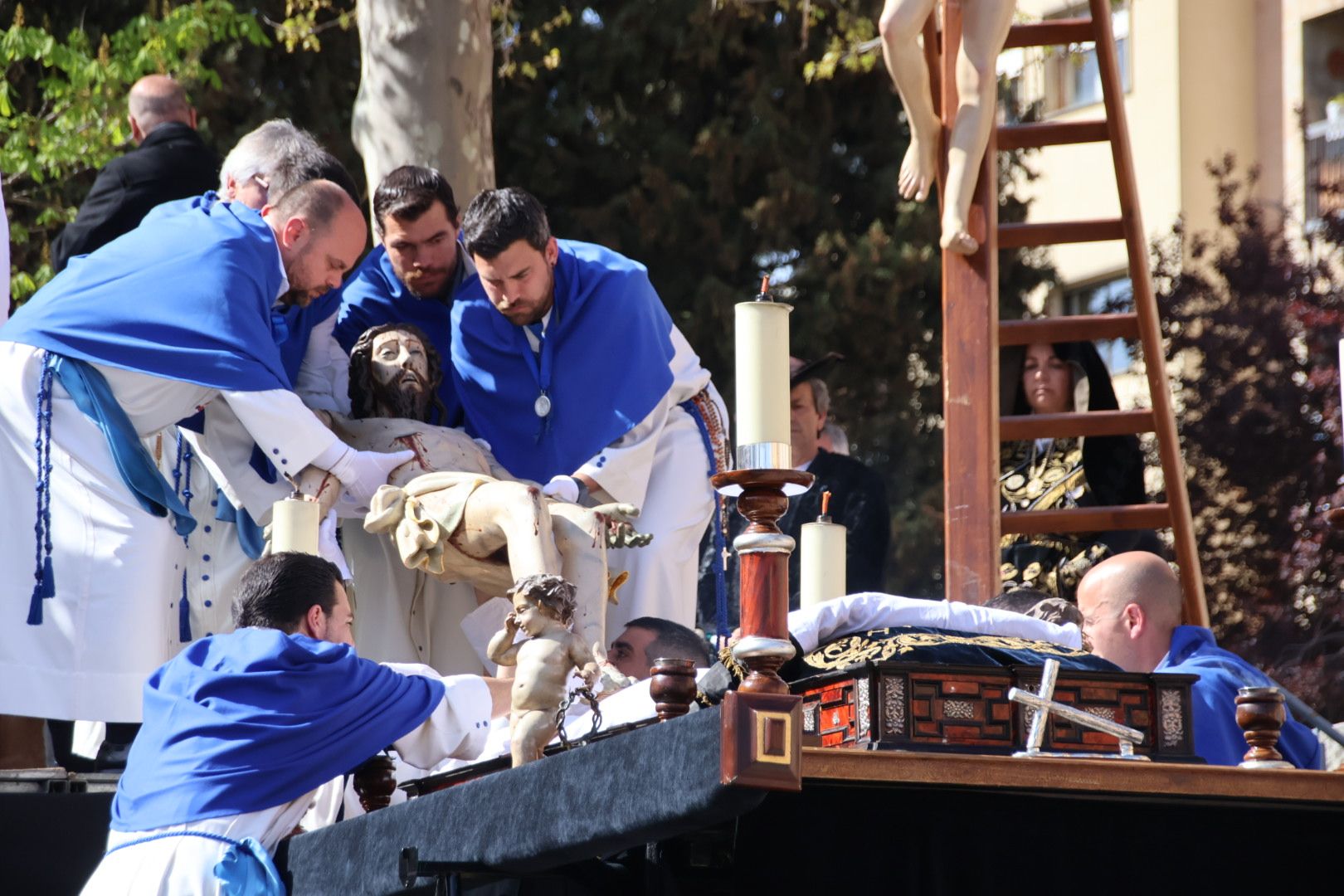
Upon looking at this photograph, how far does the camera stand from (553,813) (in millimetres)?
3779

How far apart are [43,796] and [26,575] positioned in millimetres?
815

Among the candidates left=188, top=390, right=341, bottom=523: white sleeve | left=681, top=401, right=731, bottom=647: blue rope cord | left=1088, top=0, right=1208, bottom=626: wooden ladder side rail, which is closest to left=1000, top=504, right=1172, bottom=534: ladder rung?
left=1088, top=0, right=1208, bottom=626: wooden ladder side rail

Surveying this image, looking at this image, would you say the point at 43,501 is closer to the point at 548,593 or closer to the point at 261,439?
the point at 261,439

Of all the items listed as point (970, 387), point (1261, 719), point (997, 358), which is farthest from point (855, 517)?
point (1261, 719)

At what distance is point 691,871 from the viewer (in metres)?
4.11

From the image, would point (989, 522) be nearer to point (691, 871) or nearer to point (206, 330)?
point (206, 330)

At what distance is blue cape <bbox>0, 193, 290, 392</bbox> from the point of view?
6.17 meters

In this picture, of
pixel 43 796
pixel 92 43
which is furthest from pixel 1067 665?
pixel 92 43

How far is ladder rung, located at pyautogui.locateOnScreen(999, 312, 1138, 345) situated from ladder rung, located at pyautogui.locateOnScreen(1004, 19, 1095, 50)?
1208mm

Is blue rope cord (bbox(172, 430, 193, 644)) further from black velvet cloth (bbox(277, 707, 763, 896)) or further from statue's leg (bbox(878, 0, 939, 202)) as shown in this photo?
statue's leg (bbox(878, 0, 939, 202))

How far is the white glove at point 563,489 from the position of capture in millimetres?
6410

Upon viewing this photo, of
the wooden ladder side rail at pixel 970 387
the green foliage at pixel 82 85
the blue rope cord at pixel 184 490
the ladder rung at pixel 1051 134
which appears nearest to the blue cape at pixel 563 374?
the blue rope cord at pixel 184 490

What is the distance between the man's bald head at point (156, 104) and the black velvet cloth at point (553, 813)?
4.66 m

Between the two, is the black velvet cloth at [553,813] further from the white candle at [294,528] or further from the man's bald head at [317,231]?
the man's bald head at [317,231]
